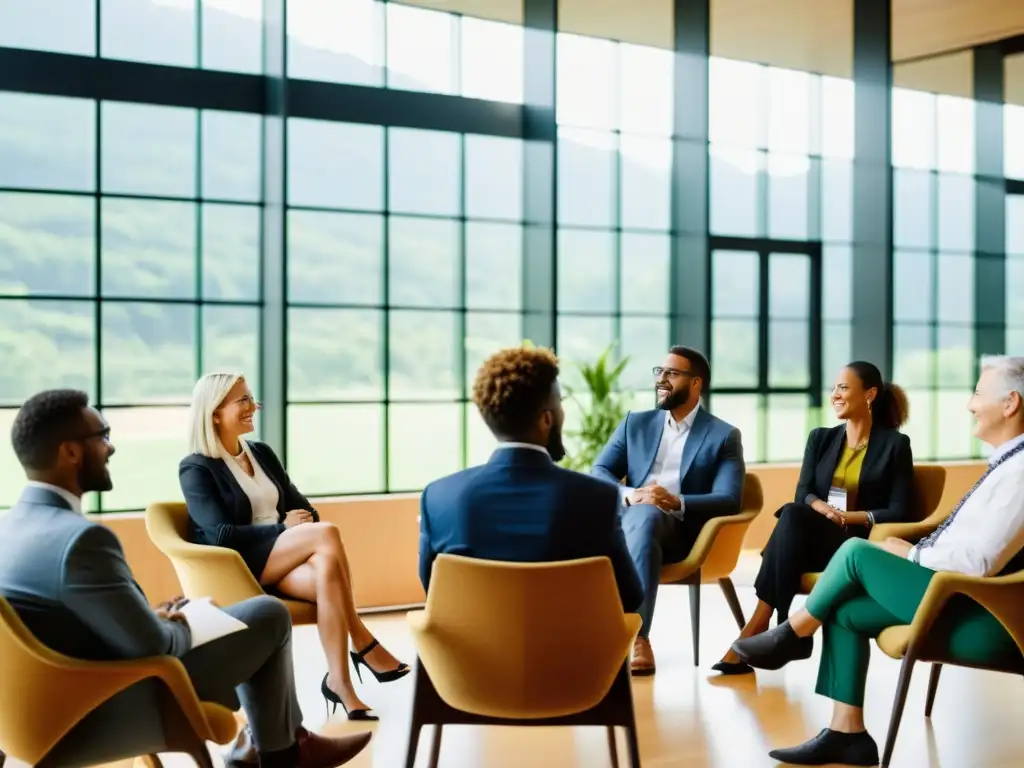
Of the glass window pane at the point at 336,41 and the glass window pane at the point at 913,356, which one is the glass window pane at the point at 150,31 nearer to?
the glass window pane at the point at 336,41

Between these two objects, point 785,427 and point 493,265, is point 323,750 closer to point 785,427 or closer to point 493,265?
point 493,265

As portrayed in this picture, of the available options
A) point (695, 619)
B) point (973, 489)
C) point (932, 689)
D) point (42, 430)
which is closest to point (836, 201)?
point (695, 619)

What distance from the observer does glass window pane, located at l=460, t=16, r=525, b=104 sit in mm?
8555

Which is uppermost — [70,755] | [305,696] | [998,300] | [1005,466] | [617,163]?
[617,163]

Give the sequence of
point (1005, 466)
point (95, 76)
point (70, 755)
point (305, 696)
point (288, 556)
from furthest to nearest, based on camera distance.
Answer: point (95, 76) → point (305, 696) → point (288, 556) → point (1005, 466) → point (70, 755)

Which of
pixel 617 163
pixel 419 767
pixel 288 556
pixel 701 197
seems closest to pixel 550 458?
pixel 419 767

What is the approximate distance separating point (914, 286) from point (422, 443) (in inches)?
224

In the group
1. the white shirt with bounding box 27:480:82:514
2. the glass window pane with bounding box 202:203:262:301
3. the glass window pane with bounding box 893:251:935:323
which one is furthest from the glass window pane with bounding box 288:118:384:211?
the glass window pane with bounding box 893:251:935:323

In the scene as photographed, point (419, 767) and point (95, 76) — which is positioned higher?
point (95, 76)

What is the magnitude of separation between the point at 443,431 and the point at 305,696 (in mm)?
4038

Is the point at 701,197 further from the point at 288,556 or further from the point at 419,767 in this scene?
the point at 419,767

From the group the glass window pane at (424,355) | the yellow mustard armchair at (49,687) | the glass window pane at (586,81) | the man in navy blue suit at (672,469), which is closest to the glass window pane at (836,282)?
the glass window pane at (586,81)

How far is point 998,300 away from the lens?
11.6 meters

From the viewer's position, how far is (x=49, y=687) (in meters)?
2.55
